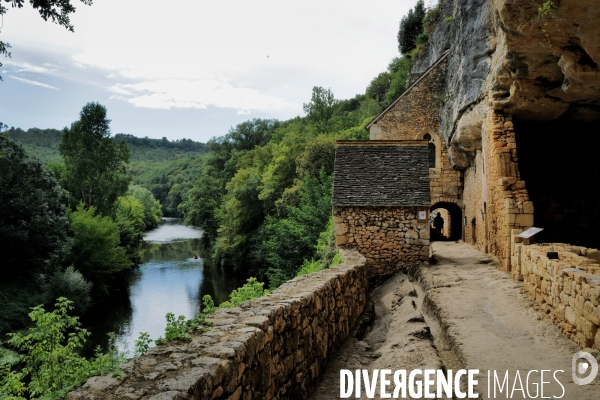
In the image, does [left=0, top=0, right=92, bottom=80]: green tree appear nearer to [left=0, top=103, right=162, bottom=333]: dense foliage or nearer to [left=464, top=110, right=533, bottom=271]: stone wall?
[left=464, top=110, right=533, bottom=271]: stone wall

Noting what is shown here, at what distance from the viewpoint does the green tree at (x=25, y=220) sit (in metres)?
21.7

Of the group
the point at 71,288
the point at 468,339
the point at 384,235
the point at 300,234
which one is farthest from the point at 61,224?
the point at 468,339

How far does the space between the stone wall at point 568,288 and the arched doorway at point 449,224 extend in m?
13.5

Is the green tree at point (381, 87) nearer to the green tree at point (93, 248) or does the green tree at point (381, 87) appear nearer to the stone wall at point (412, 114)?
the stone wall at point (412, 114)

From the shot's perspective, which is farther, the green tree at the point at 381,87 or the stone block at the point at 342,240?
the green tree at the point at 381,87

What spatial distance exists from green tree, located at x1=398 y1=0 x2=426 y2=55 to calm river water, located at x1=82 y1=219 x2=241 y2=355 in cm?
2166

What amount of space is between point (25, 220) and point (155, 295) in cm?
822

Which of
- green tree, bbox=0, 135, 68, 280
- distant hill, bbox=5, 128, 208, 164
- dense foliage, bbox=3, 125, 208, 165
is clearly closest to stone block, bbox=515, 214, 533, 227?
green tree, bbox=0, 135, 68, 280

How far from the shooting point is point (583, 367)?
16.6ft

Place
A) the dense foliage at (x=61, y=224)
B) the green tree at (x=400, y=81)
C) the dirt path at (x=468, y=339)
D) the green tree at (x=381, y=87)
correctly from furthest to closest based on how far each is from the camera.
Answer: the green tree at (x=381, y=87), the green tree at (x=400, y=81), the dense foliage at (x=61, y=224), the dirt path at (x=468, y=339)

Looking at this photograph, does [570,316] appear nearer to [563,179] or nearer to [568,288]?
[568,288]

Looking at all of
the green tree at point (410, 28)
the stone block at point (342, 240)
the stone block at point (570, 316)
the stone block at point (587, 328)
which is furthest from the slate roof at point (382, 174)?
the green tree at point (410, 28)

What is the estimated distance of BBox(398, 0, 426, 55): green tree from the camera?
115 ft

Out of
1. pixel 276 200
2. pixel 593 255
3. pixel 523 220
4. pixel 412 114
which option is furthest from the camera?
pixel 276 200
